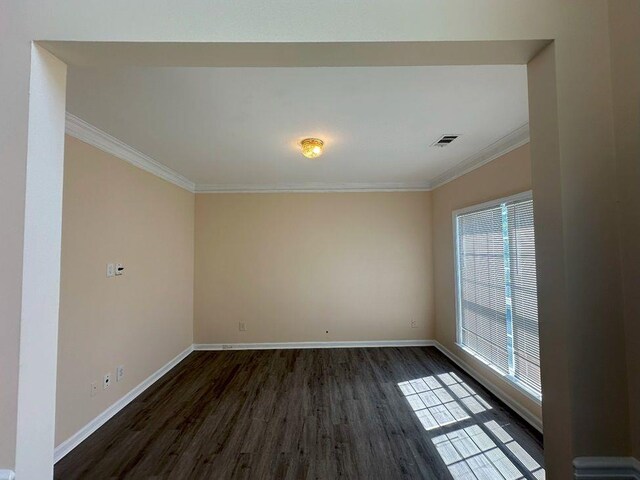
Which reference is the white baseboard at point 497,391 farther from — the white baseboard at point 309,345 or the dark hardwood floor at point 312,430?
the white baseboard at point 309,345

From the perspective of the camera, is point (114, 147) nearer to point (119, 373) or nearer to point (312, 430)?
point (119, 373)

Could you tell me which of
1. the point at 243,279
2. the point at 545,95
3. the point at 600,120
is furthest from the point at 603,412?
the point at 243,279

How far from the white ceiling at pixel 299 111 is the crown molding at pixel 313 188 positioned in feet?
3.42

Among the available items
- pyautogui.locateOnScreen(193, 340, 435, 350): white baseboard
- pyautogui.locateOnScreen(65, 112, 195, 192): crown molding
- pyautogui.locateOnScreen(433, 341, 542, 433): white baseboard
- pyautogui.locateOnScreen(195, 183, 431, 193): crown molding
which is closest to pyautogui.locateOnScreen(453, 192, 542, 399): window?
pyautogui.locateOnScreen(433, 341, 542, 433): white baseboard

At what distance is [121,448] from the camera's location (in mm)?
2188

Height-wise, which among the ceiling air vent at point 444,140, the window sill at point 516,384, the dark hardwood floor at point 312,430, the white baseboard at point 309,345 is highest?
the ceiling air vent at point 444,140

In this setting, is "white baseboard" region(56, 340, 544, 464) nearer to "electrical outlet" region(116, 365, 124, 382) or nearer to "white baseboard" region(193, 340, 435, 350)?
"white baseboard" region(193, 340, 435, 350)

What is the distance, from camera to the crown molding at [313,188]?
4.45m

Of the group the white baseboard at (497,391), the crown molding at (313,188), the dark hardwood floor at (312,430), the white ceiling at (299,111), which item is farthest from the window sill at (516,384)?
Answer: the crown molding at (313,188)

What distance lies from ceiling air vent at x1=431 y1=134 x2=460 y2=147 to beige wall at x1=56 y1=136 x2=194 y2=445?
10.1ft

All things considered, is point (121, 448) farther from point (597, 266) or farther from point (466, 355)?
point (466, 355)

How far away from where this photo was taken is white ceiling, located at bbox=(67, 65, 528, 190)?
5.47ft

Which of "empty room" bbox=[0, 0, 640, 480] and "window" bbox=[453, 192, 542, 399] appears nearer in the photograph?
"empty room" bbox=[0, 0, 640, 480]

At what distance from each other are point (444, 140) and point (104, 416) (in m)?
4.00
